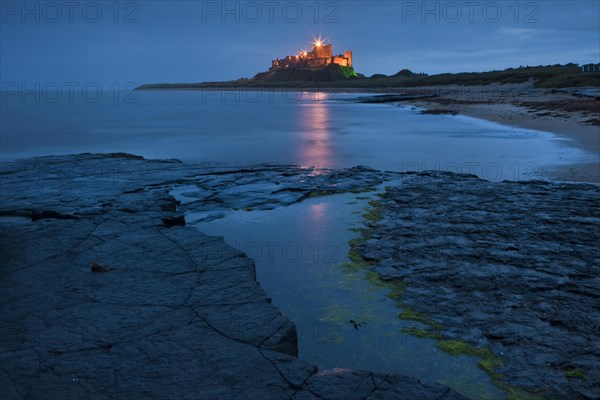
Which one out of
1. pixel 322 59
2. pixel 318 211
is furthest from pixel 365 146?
pixel 322 59

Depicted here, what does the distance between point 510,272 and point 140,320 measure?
11.6 ft

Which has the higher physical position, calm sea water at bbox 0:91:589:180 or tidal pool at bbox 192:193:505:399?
calm sea water at bbox 0:91:589:180

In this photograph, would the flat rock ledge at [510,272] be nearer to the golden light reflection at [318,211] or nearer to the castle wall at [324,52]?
the golden light reflection at [318,211]

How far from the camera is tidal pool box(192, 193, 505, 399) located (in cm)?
325

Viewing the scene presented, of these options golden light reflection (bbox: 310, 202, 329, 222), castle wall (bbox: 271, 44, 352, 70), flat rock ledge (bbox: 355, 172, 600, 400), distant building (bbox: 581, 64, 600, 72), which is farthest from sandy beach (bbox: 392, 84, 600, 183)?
castle wall (bbox: 271, 44, 352, 70)

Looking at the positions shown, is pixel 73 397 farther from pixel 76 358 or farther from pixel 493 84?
pixel 493 84

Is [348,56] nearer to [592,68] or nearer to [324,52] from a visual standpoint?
[324,52]

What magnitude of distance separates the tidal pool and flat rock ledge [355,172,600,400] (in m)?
0.26

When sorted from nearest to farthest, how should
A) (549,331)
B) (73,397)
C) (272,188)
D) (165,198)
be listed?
(73,397), (549,331), (165,198), (272,188)

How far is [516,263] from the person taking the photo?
477 cm

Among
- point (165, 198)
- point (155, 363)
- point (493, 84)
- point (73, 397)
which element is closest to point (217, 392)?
point (155, 363)

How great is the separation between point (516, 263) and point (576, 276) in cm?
55

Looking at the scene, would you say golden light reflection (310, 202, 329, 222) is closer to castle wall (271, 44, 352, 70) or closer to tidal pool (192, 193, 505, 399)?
tidal pool (192, 193, 505, 399)

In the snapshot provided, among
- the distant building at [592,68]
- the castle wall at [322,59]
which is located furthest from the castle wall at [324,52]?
the distant building at [592,68]
